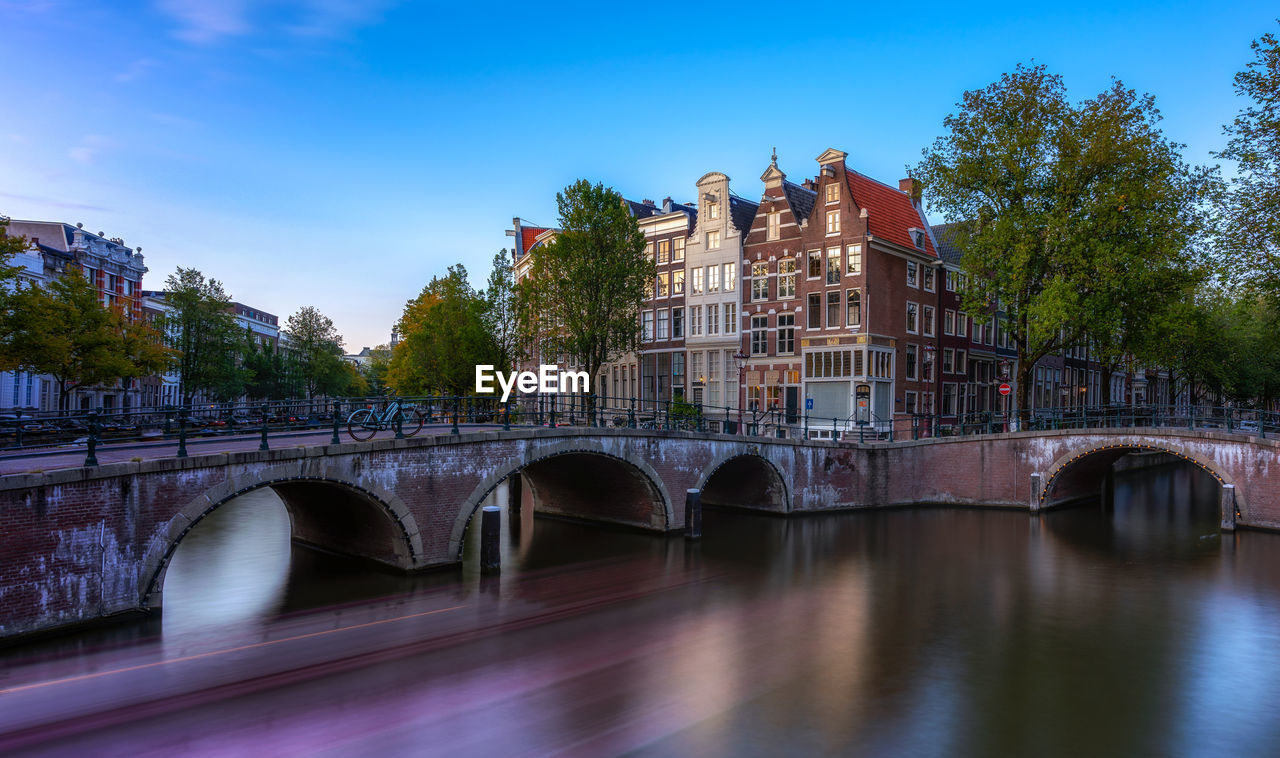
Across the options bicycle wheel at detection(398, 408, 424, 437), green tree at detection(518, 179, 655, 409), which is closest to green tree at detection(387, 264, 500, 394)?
green tree at detection(518, 179, 655, 409)

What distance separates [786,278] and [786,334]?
10.7 feet

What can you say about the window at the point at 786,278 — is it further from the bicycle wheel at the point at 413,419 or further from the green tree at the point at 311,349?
the green tree at the point at 311,349

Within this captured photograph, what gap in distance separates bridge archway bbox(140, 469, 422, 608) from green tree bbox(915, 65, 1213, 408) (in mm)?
27580

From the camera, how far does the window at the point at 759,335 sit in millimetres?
45500

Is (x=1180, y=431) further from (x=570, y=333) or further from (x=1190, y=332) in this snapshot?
(x=570, y=333)

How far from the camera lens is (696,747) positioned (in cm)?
1045

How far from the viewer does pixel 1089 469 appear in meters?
35.0

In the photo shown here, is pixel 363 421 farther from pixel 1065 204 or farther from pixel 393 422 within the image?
pixel 1065 204

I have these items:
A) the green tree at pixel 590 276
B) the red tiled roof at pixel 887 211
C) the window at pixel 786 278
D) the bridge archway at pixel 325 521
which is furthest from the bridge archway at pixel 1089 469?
the bridge archway at pixel 325 521

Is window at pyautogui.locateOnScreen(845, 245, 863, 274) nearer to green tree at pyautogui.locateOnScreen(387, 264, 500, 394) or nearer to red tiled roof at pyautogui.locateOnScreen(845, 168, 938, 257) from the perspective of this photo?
red tiled roof at pyautogui.locateOnScreen(845, 168, 938, 257)

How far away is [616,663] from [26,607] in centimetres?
1004

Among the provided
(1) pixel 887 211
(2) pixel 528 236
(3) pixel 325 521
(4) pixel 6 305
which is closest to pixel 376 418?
(3) pixel 325 521

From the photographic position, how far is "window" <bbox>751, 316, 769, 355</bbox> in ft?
149

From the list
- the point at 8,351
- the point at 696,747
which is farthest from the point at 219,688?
the point at 8,351
